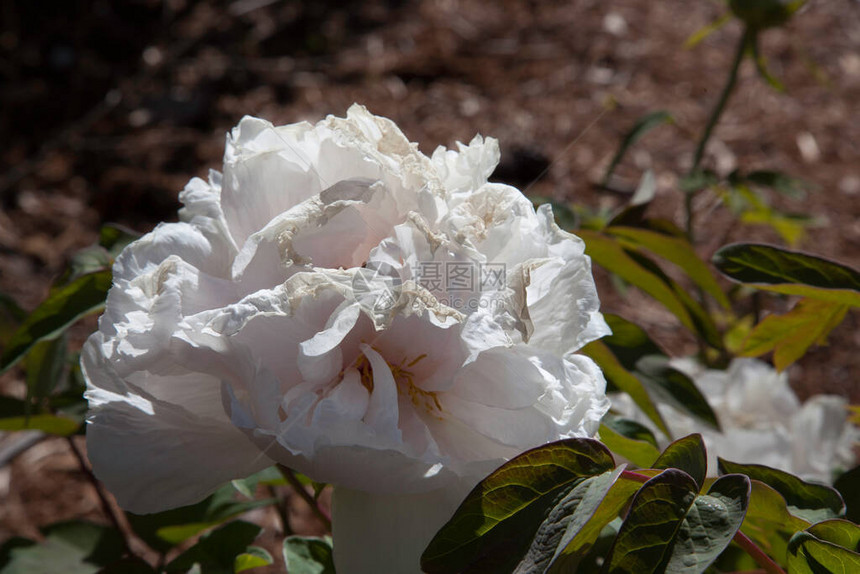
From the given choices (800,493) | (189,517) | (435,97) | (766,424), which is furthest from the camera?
(435,97)

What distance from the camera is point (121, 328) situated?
1.98 ft

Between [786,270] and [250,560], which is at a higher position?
[786,270]

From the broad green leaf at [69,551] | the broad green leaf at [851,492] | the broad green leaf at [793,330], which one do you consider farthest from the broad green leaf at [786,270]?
the broad green leaf at [69,551]

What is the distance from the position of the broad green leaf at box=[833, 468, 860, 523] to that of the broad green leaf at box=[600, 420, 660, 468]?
7.6 inches

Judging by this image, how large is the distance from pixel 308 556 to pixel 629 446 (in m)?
0.33

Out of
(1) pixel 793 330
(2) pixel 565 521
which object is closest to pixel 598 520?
(2) pixel 565 521

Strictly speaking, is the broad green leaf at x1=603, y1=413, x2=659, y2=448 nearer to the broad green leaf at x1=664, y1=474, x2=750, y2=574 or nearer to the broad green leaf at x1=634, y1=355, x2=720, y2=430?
the broad green leaf at x1=634, y1=355, x2=720, y2=430

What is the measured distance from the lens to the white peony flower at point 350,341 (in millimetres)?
586

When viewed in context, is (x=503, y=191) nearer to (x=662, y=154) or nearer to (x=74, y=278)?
(x=74, y=278)

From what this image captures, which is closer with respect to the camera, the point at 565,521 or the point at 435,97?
the point at 565,521

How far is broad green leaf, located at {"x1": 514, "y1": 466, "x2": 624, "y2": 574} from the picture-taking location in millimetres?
549

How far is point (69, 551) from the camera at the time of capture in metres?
1.05

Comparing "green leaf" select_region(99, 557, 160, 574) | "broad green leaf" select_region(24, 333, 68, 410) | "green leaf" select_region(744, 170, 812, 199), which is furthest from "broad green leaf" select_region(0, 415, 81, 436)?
"green leaf" select_region(744, 170, 812, 199)

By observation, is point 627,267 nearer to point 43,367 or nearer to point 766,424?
point 766,424
